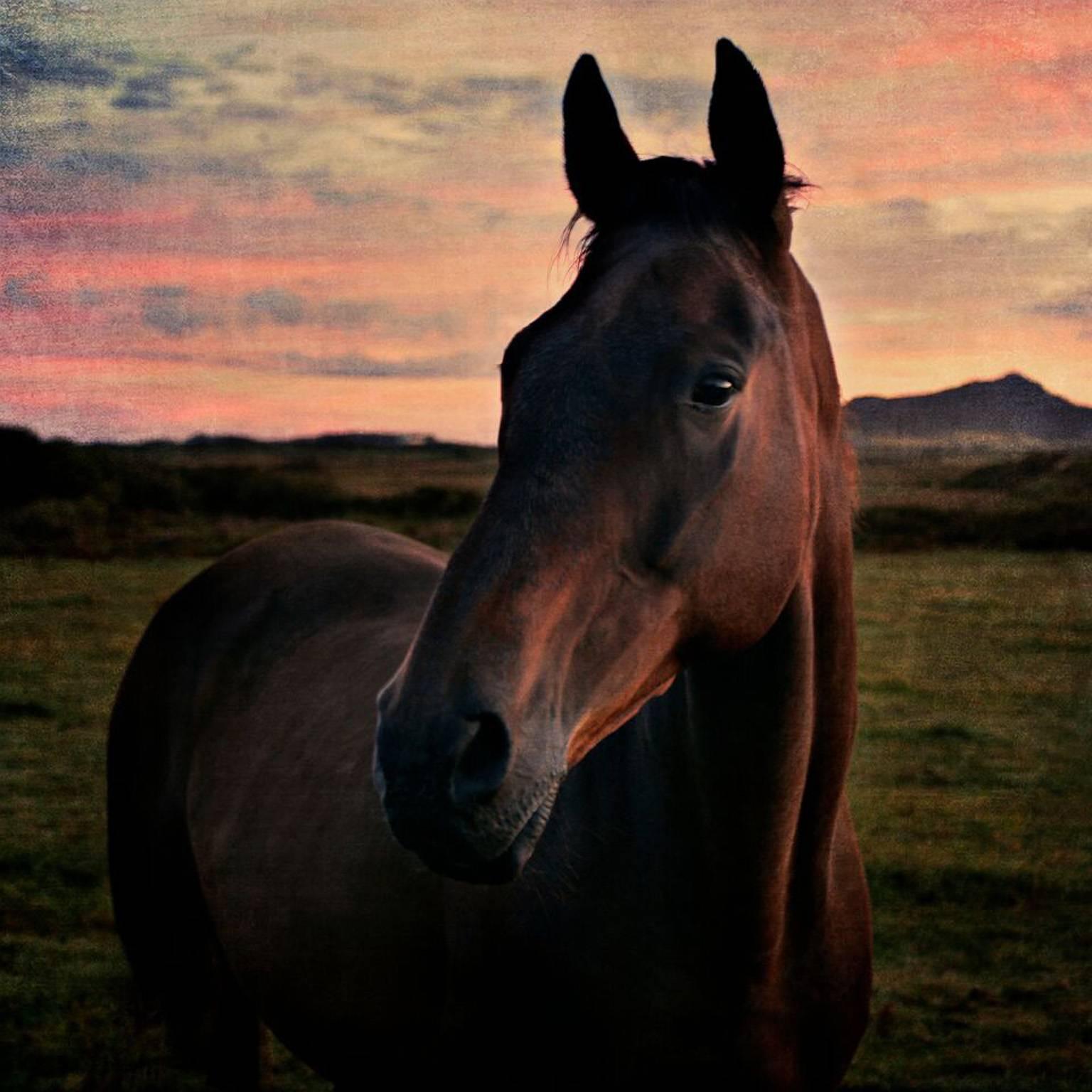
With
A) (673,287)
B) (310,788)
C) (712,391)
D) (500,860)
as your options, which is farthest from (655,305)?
(310,788)

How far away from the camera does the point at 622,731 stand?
2545mm

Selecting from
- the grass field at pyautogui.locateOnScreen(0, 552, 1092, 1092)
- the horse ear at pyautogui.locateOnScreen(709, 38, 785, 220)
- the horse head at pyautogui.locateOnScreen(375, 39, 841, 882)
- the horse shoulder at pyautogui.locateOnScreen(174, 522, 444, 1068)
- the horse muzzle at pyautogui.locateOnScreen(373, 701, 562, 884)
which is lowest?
the grass field at pyautogui.locateOnScreen(0, 552, 1092, 1092)

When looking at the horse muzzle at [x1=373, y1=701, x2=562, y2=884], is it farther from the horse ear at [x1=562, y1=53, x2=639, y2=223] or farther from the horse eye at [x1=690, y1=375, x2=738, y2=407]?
the horse ear at [x1=562, y1=53, x2=639, y2=223]

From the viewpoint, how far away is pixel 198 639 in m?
4.49

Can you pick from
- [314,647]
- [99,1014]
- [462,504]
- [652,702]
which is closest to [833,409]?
[652,702]

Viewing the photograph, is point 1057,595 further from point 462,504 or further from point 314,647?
point 314,647

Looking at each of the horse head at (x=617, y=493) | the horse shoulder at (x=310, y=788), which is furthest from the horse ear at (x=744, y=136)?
the horse shoulder at (x=310, y=788)

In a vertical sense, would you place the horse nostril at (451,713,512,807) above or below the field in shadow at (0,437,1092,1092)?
above

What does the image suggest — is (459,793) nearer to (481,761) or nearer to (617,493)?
(481,761)

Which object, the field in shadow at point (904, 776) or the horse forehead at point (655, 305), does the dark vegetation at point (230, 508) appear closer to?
the field in shadow at point (904, 776)

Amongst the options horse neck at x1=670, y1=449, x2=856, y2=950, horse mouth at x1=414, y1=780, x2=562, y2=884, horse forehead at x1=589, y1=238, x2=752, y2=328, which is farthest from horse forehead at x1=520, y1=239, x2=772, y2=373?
horse mouth at x1=414, y1=780, x2=562, y2=884

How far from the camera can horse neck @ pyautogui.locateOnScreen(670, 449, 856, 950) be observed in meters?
2.28

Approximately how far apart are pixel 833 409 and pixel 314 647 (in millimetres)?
2223

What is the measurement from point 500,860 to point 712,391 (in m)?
0.82
